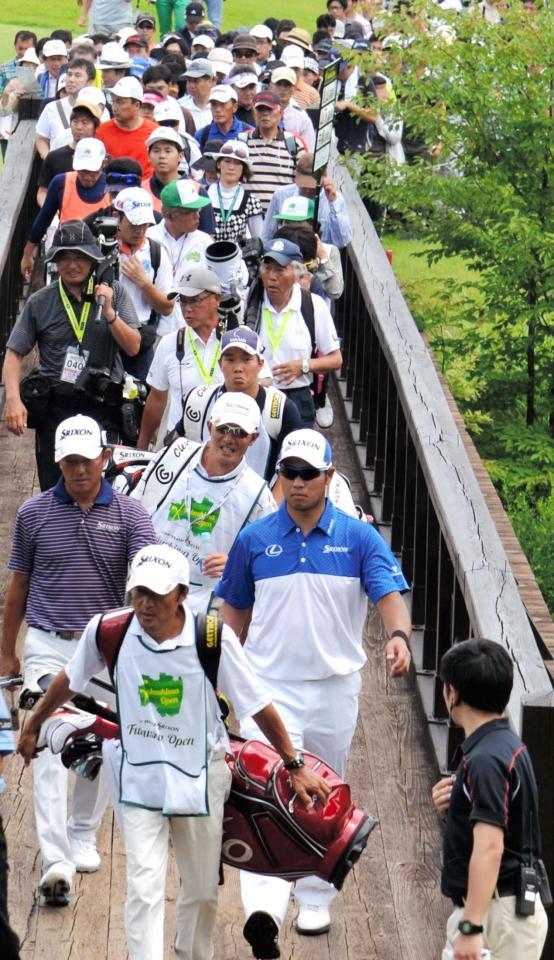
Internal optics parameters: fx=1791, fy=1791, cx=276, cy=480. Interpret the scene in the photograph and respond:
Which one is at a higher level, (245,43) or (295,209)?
(245,43)

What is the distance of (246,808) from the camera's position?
5.59 meters

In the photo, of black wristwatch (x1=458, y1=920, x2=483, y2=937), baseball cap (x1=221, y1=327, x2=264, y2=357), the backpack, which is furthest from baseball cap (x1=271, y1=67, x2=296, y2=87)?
black wristwatch (x1=458, y1=920, x2=483, y2=937)

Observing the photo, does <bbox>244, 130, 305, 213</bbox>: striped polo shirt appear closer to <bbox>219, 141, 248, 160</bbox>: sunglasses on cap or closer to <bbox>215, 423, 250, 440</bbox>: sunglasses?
<bbox>219, 141, 248, 160</bbox>: sunglasses on cap

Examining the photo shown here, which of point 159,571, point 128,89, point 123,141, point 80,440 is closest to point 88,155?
point 123,141

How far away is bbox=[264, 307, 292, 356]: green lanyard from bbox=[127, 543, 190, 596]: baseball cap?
3.64 metres

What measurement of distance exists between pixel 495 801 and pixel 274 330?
468 cm

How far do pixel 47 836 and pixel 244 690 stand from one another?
1.28 metres

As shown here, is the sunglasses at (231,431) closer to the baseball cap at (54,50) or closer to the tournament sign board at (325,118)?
the tournament sign board at (325,118)

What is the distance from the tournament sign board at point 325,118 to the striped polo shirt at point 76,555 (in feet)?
16.2

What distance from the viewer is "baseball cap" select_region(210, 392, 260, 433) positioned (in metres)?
6.82

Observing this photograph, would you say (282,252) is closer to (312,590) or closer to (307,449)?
(307,449)

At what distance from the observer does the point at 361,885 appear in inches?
252

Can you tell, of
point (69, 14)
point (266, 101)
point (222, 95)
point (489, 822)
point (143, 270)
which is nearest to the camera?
point (489, 822)

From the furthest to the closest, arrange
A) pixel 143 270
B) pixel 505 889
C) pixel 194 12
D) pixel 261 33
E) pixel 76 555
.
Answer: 1. pixel 194 12
2. pixel 261 33
3. pixel 143 270
4. pixel 76 555
5. pixel 505 889
